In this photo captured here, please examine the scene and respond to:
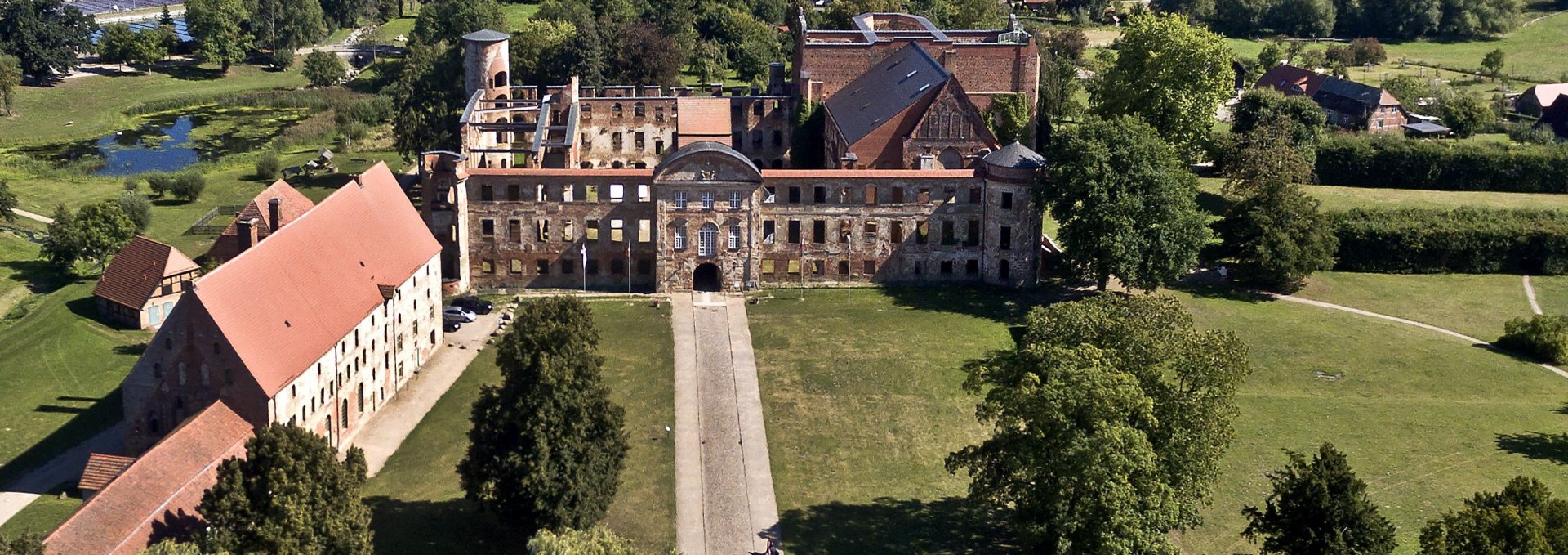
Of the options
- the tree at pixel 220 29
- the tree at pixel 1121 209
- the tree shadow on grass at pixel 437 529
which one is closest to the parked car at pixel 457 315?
the tree shadow on grass at pixel 437 529

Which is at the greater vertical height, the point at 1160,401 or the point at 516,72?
the point at 516,72

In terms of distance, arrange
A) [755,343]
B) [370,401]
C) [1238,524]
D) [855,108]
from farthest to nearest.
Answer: [855,108], [755,343], [370,401], [1238,524]

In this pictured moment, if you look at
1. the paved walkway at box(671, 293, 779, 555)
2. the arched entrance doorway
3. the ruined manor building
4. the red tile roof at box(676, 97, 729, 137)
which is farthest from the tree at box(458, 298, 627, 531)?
the red tile roof at box(676, 97, 729, 137)

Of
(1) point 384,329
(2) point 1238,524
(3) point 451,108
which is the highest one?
(3) point 451,108

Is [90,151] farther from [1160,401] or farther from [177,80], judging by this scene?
[1160,401]

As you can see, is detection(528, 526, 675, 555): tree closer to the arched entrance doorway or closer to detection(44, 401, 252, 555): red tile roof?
detection(44, 401, 252, 555): red tile roof

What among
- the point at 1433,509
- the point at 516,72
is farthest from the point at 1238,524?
the point at 516,72

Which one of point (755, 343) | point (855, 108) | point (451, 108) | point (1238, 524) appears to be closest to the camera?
point (1238, 524)

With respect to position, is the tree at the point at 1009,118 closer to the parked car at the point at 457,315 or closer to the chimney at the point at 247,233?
the parked car at the point at 457,315
